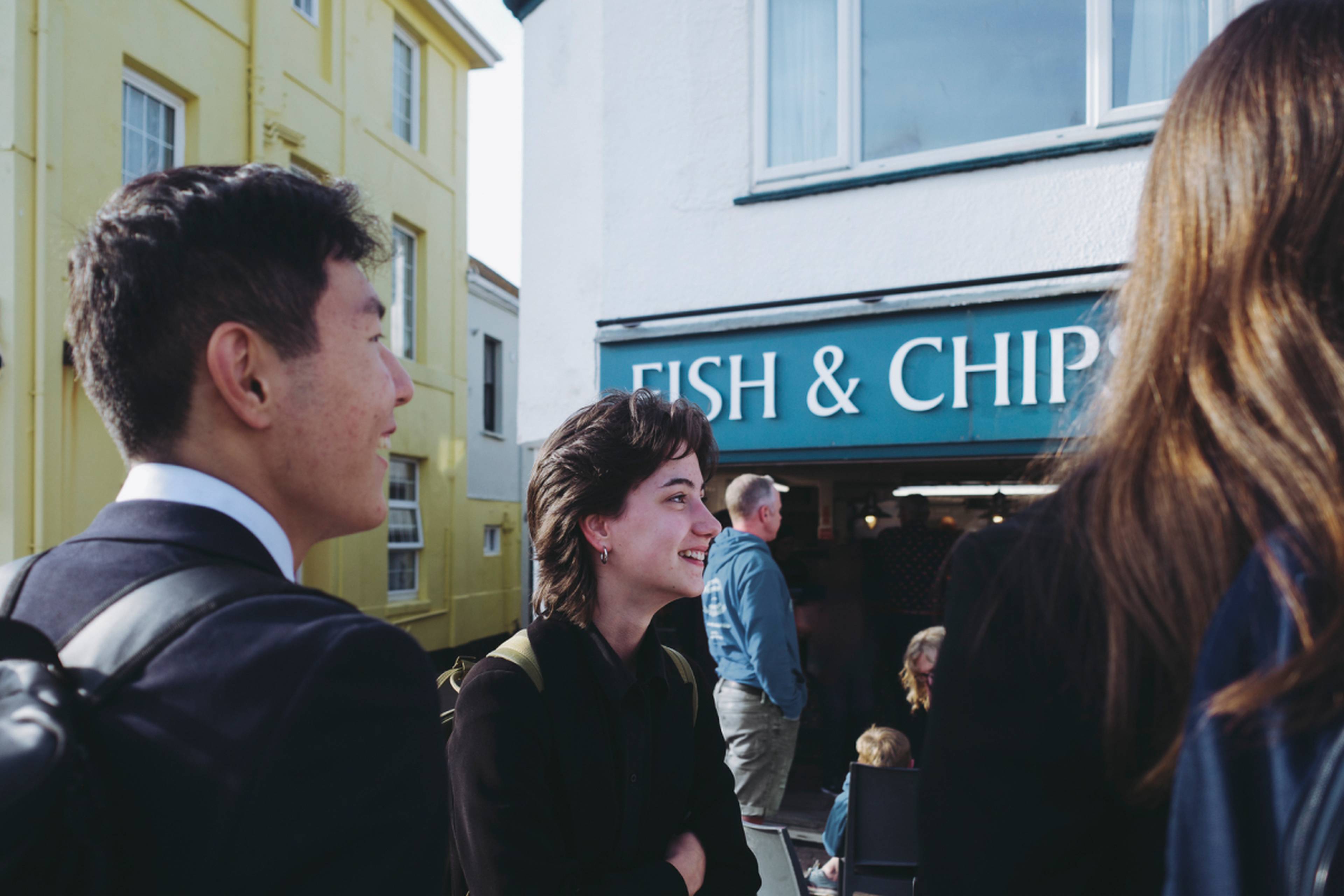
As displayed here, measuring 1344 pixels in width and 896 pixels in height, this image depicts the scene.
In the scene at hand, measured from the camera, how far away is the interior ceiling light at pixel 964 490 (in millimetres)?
8344

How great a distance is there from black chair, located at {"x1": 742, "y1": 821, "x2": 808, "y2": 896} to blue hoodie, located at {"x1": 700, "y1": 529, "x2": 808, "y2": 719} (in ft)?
6.54

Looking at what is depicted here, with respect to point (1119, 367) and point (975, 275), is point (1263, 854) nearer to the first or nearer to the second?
point (1119, 367)

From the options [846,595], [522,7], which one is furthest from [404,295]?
[846,595]

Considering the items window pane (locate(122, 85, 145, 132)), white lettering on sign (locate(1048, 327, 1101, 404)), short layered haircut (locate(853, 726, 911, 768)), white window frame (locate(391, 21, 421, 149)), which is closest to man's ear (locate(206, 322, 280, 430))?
short layered haircut (locate(853, 726, 911, 768))

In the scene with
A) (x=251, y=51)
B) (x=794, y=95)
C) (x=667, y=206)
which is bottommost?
(x=667, y=206)

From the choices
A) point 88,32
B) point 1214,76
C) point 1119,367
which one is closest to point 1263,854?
point 1119,367

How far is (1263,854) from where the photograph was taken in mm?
670

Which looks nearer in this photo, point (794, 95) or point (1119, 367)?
point (1119, 367)

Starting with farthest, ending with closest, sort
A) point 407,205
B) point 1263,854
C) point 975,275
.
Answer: point 407,205 → point 975,275 → point 1263,854

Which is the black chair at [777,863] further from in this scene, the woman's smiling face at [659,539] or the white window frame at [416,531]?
the white window frame at [416,531]

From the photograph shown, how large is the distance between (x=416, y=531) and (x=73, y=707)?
13.3 m

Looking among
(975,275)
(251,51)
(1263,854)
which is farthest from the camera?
(251,51)

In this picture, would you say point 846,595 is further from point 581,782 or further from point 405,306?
point 405,306

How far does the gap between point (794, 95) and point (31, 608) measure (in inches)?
238
